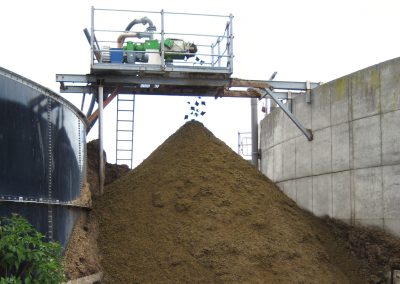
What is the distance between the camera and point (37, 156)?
698 cm

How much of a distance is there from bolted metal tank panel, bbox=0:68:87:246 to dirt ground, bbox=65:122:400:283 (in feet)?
3.21

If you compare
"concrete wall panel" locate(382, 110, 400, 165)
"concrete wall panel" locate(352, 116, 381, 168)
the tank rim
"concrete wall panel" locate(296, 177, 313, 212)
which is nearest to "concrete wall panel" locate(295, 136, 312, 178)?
"concrete wall panel" locate(296, 177, 313, 212)

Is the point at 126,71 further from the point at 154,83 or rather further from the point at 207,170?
the point at 207,170

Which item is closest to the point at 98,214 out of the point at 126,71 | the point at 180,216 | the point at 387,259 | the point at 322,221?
the point at 180,216

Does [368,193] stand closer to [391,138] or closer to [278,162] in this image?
[391,138]

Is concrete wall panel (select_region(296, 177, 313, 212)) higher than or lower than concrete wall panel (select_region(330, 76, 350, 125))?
lower

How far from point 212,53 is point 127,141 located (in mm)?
3198

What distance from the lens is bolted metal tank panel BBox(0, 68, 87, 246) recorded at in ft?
20.9

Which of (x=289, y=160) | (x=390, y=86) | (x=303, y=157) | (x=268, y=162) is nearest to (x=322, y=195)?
(x=303, y=157)

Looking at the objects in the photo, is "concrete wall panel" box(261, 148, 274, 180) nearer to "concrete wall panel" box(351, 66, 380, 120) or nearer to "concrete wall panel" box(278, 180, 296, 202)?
"concrete wall panel" box(278, 180, 296, 202)

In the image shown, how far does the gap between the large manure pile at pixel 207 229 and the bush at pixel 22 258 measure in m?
3.46

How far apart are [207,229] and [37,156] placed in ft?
14.2

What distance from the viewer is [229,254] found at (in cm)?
984

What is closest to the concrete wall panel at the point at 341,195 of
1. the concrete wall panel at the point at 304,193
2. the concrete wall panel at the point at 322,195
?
the concrete wall panel at the point at 322,195
